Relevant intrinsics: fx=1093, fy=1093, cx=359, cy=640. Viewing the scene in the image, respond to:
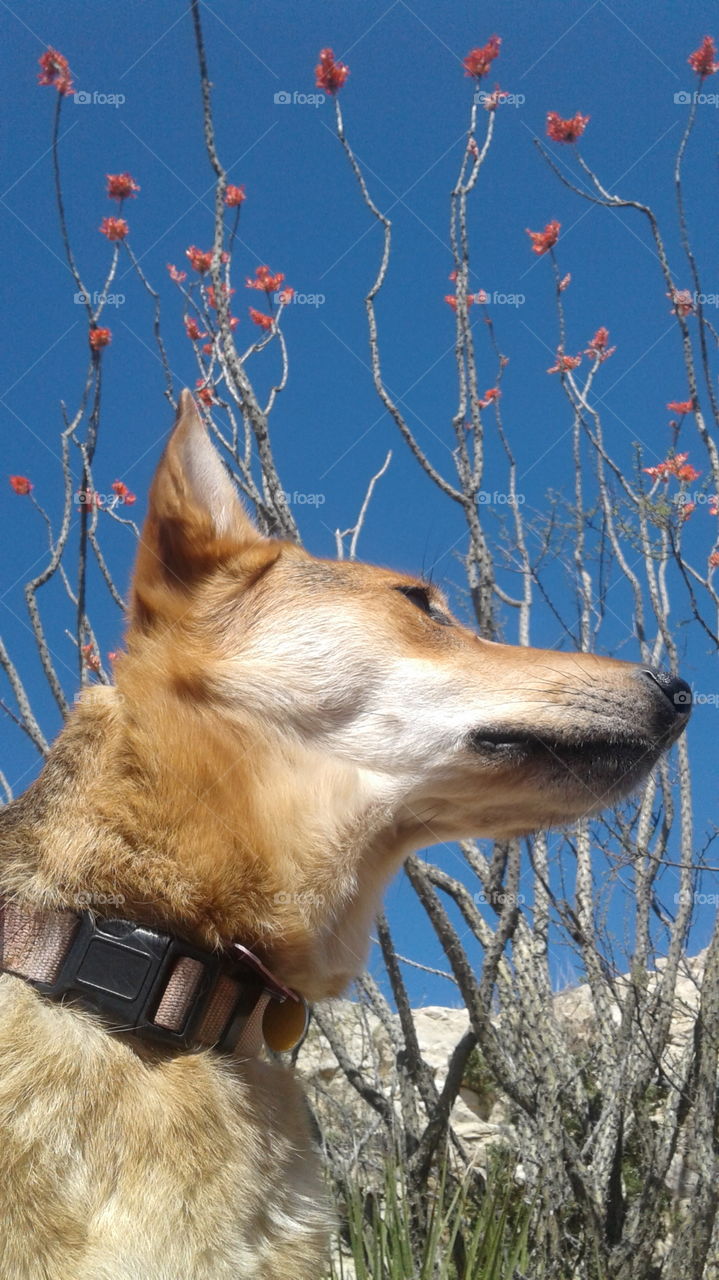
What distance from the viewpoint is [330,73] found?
5082 millimetres

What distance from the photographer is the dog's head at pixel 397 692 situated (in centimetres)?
279

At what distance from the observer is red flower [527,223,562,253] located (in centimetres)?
526

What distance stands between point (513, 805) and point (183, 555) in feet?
3.59

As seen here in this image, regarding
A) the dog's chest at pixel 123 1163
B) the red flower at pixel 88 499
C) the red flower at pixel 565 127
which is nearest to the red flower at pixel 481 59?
the red flower at pixel 565 127

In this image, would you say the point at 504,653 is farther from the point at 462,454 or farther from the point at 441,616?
the point at 462,454

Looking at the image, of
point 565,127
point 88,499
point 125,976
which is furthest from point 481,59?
point 125,976

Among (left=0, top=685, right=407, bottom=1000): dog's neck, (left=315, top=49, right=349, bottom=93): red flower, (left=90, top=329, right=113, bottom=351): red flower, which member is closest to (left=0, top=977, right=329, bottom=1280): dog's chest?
(left=0, top=685, right=407, bottom=1000): dog's neck

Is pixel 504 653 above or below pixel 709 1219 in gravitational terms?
above

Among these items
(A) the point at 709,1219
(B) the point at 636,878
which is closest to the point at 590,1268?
(A) the point at 709,1219

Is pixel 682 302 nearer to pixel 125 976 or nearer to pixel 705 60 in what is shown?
pixel 705 60

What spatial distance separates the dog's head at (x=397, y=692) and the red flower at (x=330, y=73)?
2.97 m

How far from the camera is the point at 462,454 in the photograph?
4.94 meters

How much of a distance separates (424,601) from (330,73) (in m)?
3.18

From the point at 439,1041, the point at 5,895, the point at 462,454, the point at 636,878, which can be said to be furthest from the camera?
the point at 439,1041
